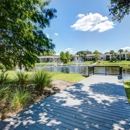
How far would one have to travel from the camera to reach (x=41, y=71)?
5.59m

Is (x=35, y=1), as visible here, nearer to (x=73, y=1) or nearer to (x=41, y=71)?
(x=41, y=71)

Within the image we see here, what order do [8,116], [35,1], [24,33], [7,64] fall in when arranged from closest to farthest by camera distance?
[8,116]
[24,33]
[35,1]
[7,64]

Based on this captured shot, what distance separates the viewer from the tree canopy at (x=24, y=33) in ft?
11.9

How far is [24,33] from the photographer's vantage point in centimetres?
375

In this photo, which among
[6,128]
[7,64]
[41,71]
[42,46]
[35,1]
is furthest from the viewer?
[41,71]

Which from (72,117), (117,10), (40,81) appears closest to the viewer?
(72,117)

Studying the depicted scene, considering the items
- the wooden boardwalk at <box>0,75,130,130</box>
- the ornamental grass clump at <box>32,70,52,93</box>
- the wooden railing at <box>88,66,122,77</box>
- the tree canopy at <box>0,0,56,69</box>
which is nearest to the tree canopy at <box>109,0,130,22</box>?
the tree canopy at <box>0,0,56,69</box>

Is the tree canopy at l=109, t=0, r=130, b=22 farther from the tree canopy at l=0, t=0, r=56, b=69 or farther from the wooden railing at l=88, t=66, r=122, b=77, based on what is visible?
the wooden railing at l=88, t=66, r=122, b=77

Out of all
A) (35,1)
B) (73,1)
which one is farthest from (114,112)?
(73,1)

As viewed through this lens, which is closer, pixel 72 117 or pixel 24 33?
pixel 72 117

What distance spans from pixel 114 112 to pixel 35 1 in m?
4.47

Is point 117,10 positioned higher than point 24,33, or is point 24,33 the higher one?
point 117,10

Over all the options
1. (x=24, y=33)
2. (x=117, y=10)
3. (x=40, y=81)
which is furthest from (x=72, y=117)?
(x=117, y=10)

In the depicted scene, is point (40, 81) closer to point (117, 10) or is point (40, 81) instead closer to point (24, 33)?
point (24, 33)
